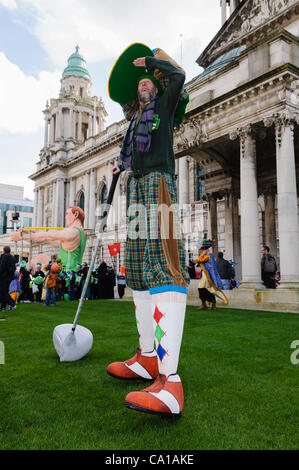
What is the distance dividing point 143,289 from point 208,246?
9.45 meters

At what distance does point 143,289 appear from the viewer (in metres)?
3.04

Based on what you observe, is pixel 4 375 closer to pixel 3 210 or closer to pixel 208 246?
pixel 208 246

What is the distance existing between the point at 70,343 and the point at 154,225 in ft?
6.50

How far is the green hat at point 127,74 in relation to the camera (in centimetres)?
329

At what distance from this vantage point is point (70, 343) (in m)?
3.97

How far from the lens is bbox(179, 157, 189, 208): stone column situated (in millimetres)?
32344

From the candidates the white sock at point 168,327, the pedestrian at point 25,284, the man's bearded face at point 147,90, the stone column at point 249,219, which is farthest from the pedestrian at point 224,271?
the white sock at point 168,327

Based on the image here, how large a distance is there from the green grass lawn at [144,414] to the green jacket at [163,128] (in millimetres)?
1890

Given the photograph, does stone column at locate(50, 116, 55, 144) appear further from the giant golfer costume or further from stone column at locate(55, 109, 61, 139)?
the giant golfer costume

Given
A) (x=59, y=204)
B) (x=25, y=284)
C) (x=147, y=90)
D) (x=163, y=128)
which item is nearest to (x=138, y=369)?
(x=163, y=128)

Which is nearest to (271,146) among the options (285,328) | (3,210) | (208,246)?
(208,246)

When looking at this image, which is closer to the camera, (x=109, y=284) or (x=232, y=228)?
(x=232, y=228)

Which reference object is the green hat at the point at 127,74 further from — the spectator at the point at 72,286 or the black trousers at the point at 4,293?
the spectator at the point at 72,286

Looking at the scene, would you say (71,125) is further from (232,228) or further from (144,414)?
(144,414)
